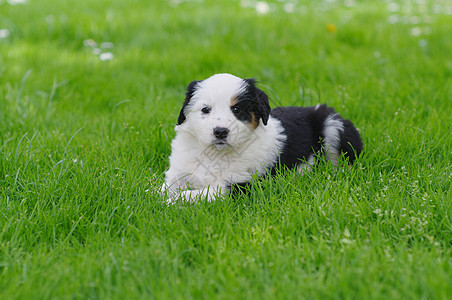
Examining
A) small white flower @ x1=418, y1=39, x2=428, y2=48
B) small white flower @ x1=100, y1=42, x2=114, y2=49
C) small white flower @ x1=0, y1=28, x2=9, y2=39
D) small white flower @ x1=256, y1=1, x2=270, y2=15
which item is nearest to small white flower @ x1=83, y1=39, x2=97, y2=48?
small white flower @ x1=100, y1=42, x2=114, y2=49

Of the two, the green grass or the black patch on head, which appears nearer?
the green grass

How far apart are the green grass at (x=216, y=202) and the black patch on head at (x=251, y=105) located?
445mm

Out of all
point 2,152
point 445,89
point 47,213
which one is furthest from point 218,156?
point 445,89

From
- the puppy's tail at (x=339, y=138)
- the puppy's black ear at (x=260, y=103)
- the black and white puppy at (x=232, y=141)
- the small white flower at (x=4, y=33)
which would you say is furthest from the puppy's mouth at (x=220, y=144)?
the small white flower at (x=4, y=33)

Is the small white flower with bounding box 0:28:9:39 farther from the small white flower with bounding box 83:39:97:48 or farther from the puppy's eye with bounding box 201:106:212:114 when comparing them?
the puppy's eye with bounding box 201:106:212:114

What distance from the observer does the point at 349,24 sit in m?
6.92

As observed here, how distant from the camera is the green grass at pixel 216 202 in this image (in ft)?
7.15

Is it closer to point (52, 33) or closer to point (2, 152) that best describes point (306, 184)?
point (2, 152)

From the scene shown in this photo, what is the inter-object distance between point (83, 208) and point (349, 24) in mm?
5348

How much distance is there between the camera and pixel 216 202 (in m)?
2.87

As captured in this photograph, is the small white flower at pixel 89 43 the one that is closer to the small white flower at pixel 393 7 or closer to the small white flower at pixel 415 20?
the small white flower at pixel 415 20

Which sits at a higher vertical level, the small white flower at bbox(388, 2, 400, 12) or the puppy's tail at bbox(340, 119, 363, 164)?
the small white flower at bbox(388, 2, 400, 12)

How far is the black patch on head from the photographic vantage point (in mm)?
2990

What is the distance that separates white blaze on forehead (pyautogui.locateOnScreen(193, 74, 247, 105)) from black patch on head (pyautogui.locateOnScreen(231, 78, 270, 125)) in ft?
0.14
